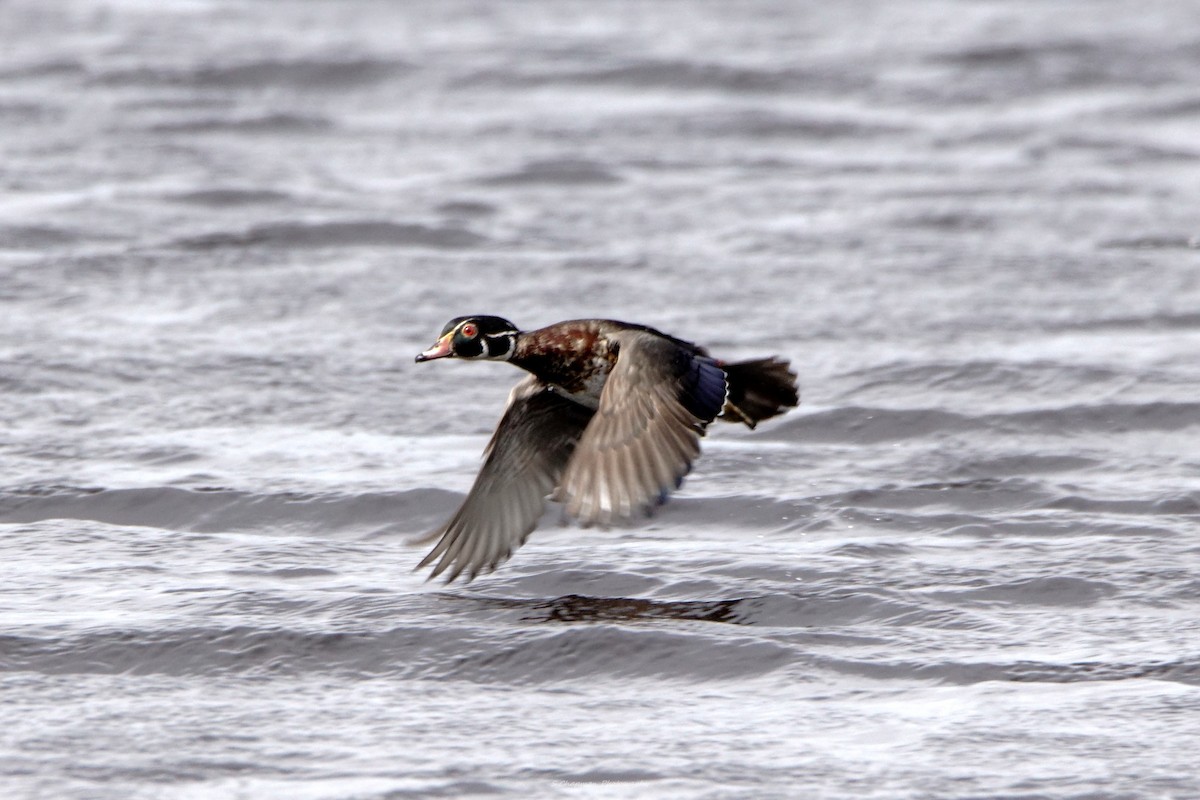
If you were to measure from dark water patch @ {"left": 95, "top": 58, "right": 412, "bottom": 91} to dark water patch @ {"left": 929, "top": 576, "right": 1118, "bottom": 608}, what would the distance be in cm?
951

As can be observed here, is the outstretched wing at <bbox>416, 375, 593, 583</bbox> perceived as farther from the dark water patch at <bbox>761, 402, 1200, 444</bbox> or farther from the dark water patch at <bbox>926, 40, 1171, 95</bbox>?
the dark water patch at <bbox>926, 40, 1171, 95</bbox>

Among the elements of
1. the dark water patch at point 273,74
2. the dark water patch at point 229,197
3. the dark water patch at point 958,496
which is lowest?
the dark water patch at point 958,496

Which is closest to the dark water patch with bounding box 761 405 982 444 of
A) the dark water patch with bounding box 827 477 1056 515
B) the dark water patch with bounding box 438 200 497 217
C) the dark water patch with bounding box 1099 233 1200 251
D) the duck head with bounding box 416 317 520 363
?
the dark water patch with bounding box 827 477 1056 515

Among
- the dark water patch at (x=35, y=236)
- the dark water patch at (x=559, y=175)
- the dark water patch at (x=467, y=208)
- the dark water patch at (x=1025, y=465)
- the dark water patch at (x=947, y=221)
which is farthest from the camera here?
the dark water patch at (x=559, y=175)

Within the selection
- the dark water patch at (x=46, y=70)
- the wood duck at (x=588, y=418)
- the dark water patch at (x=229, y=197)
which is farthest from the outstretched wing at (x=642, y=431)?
the dark water patch at (x=46, y=70)

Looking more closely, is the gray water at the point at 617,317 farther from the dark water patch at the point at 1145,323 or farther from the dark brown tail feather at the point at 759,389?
A: the dark brown tail feather at the point at 759,389

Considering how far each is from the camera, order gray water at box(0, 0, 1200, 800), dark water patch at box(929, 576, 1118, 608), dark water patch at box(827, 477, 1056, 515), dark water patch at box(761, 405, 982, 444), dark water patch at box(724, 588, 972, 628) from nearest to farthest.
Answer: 1. gray water at box(0, 0, 1200, 800)
2. dark water patch at box(724, 588, 972, 628)
3. dark water patch at box(929, 576, 1118, 608)
4. dark water patch at box(827, 477, 1056, 515)
5. dark water patch at box(761, 405, 982, 444)

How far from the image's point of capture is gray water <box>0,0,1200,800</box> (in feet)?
17.5

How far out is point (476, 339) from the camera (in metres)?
6.86

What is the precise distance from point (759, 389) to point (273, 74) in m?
9.18

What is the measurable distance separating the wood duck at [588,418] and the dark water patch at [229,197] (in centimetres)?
546

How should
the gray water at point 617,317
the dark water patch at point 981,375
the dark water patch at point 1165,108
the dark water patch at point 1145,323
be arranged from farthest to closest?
the dark water patch at point 1165,108 → the dark water patch at point 1145,323 → the dark water patch at point 981,375 → the gray water at point 617,317

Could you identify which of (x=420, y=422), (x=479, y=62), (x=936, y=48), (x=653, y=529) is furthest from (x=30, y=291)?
(x=936, y=48)

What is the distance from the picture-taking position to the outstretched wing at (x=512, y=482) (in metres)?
6.50
